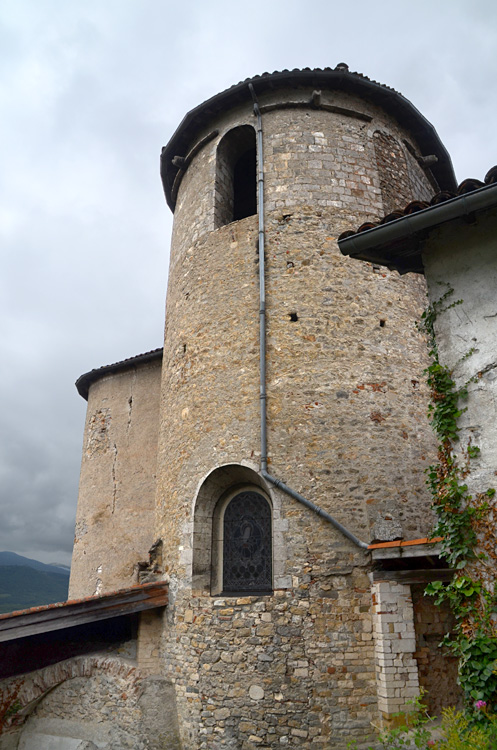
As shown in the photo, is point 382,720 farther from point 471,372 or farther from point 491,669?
point 471,372

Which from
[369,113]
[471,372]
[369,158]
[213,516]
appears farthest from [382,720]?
[369,113]

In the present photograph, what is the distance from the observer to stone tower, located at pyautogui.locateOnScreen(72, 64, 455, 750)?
20.7 ft

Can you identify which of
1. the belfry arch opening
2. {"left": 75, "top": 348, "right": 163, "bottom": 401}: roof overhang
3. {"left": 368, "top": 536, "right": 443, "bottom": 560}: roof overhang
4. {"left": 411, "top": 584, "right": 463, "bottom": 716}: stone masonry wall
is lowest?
{"left": 411, "top": 584, "right": 463, "bottom": 716}: stone masonry wall

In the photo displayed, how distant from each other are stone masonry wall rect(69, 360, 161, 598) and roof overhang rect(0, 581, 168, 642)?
9.94 feet

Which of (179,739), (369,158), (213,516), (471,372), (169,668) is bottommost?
(179,739)

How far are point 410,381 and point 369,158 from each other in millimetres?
4011

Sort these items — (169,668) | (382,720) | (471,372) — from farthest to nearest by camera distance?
(169,668) < (382,720) < (471,372)

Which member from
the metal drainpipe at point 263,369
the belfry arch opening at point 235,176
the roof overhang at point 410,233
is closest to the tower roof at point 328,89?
the metal drainpipe at point 263,369

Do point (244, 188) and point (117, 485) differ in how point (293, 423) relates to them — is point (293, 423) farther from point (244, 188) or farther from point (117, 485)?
point (244, 188)

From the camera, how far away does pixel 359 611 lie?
635 centimetres

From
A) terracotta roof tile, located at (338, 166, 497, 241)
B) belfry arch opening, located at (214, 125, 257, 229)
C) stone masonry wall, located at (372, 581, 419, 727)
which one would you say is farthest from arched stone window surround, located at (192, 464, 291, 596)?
belfry arch opening, located at (214, 125, 257, 229)

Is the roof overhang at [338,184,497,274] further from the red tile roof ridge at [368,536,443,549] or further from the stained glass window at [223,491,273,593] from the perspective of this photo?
the stained glass window at [223,491,273,593]

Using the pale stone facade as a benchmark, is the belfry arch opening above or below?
above

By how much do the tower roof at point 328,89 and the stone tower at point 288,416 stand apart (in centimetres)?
4
